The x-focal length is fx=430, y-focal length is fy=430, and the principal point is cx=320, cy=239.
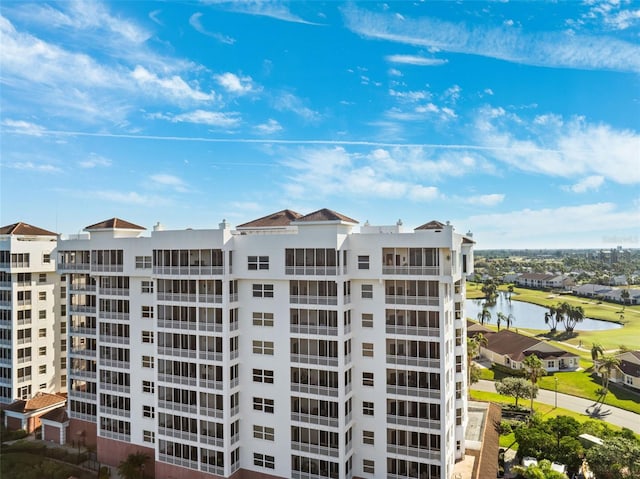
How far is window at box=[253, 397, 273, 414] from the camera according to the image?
17500 millimetres

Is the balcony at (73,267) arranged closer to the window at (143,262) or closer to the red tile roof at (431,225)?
the window at (143,262)

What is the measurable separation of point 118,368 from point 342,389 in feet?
36.7

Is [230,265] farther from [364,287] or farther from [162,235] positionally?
[364,287]

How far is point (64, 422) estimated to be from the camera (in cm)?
2272

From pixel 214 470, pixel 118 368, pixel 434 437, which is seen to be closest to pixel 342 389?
pixel 434 437

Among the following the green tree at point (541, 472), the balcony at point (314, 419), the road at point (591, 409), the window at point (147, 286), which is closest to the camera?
the balcony at point (314, 419)

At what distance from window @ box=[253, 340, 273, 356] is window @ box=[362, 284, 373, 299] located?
429 centimetres

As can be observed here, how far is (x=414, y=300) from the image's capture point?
16.3m

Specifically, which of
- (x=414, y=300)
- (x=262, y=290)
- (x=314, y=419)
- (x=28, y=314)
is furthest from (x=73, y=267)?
(x=414, y=300)

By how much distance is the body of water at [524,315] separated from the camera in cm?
5866

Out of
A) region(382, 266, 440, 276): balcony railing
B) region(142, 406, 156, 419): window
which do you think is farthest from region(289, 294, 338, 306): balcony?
region(142, 406, 156, 419): window

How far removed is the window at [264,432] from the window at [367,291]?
21.8 ft

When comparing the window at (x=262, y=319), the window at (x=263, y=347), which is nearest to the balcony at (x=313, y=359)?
the window at (x=263, y=347)

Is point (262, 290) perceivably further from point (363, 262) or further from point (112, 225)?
point (112, 225)
